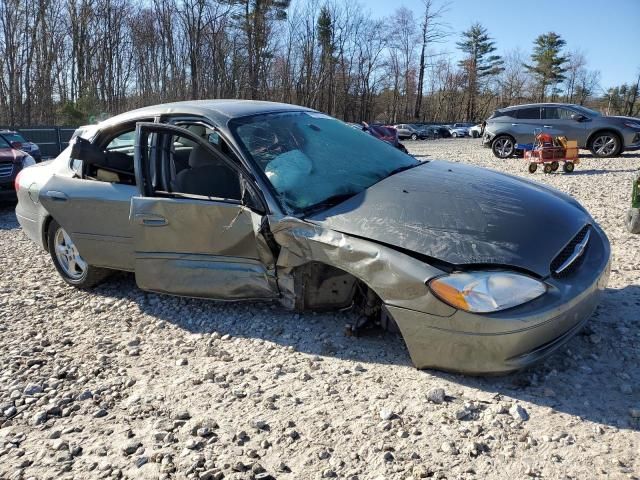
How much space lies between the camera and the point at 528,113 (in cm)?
1588

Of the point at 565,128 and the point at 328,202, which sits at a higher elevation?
the point at 565,128

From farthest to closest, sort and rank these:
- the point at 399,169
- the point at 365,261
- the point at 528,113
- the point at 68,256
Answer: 1. the point at 528,113
2. the point at 68,256
3. the point at 399,169
4. the point at 365,261

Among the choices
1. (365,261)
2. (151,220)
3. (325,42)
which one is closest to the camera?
(365,261)

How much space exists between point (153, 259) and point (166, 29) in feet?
144

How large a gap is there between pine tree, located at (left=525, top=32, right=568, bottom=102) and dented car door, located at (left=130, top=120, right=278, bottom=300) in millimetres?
72368

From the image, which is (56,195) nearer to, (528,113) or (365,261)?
(365,261)

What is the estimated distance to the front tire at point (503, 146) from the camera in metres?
16.2

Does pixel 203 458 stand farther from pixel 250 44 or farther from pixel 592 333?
pixel 250 44

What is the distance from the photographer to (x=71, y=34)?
3650cm

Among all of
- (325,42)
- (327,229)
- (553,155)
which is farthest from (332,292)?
(325,42)

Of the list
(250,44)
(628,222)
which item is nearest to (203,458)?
(628,222)

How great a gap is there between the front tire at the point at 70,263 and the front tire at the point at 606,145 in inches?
585

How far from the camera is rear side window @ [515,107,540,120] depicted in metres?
15.7

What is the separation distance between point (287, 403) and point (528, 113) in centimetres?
1562
